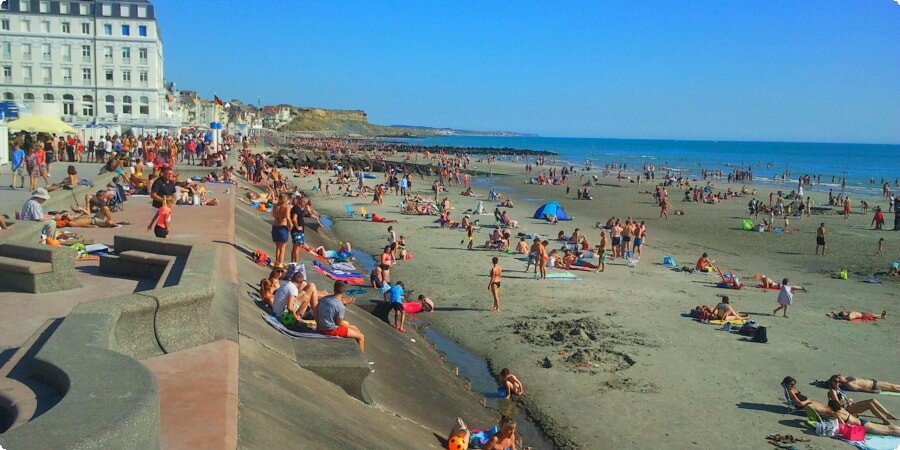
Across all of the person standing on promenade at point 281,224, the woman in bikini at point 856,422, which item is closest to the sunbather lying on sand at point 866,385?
the woman in bikini at point 856,422

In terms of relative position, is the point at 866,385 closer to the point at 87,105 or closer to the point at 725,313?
the point at 725,313

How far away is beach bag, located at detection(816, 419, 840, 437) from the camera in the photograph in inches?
395

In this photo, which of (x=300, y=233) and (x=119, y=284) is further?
(x=300, y=233)

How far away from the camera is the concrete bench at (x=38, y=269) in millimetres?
8672

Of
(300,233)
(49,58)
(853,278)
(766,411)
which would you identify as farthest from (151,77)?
(766,411)

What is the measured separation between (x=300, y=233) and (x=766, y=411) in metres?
9.64

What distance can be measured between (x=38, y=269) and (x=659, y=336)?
1104cm

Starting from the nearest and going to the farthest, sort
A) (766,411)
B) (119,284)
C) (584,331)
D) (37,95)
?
(119,284), (766,411), (584,331), (37,95)

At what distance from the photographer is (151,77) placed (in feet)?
194

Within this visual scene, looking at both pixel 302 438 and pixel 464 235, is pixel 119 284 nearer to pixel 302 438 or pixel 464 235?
pixel 302 438

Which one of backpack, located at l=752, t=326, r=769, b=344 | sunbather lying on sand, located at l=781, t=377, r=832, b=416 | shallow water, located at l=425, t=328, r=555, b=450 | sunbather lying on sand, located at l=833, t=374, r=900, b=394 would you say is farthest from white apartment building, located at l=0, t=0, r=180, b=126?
sunbather lying on sand, located at l=833, t=374, r=900, b=394

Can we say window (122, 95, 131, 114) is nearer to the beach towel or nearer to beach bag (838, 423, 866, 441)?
the beach towel

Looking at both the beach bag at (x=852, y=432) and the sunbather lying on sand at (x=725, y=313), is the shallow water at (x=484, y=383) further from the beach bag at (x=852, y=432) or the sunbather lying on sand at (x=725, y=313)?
the sunbather lying on sand at (x=725, y=313)

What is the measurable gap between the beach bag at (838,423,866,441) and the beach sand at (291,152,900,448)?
0.26 m
